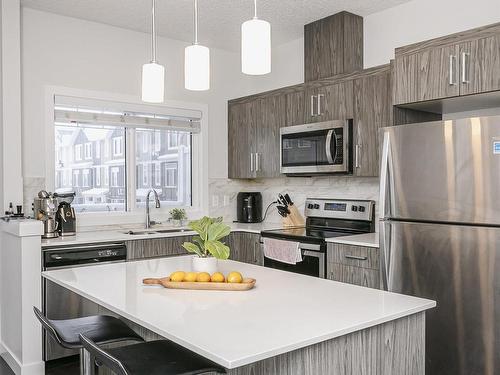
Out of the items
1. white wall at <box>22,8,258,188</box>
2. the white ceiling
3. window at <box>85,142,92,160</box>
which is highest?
the white ceiling

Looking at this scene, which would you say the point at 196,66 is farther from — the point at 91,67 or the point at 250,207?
the point at 250,207

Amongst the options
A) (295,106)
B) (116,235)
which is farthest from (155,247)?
(295,106)

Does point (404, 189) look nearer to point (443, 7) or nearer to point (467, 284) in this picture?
point (467, 284)

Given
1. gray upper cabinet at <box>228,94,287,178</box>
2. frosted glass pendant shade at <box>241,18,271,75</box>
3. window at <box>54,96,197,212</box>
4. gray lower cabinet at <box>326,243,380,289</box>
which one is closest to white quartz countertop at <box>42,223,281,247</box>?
window at <box>54,96,197,212</box>

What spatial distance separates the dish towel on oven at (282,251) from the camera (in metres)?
3.69

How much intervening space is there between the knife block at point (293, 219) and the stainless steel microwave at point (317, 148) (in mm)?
430

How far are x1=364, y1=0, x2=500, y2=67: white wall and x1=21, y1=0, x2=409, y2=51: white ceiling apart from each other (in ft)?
0.33

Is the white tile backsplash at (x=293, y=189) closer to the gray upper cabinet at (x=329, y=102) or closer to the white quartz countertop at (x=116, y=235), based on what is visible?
the white quartz countertop at (x=116, y=235)

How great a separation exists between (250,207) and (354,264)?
1.75 m

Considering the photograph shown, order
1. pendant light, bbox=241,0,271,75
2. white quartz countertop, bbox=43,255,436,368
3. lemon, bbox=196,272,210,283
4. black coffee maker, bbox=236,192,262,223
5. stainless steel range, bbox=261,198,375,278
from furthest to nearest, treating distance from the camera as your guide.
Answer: black coffee maker, bbox=236,192,262,223 → stainless steel range, bbox=261,198,375,278 → lemon, bbox=196,272,210,283 → pendant light, bbox=241,0,271,75 → white quartz countertop, bbox=43,255,436,368

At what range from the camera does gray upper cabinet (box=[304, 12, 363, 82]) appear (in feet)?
12.8

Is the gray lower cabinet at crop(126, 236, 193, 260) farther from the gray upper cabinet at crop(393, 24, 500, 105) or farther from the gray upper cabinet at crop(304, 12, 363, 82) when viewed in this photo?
the gray upper cabinet at crop(393, 24, 500, 105)

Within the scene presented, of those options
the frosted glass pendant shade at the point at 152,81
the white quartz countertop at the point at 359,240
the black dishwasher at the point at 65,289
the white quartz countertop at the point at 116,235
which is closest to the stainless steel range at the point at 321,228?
the white quartz countertop at the point at 359,240

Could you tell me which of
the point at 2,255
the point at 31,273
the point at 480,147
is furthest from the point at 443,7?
the point at 2,255
